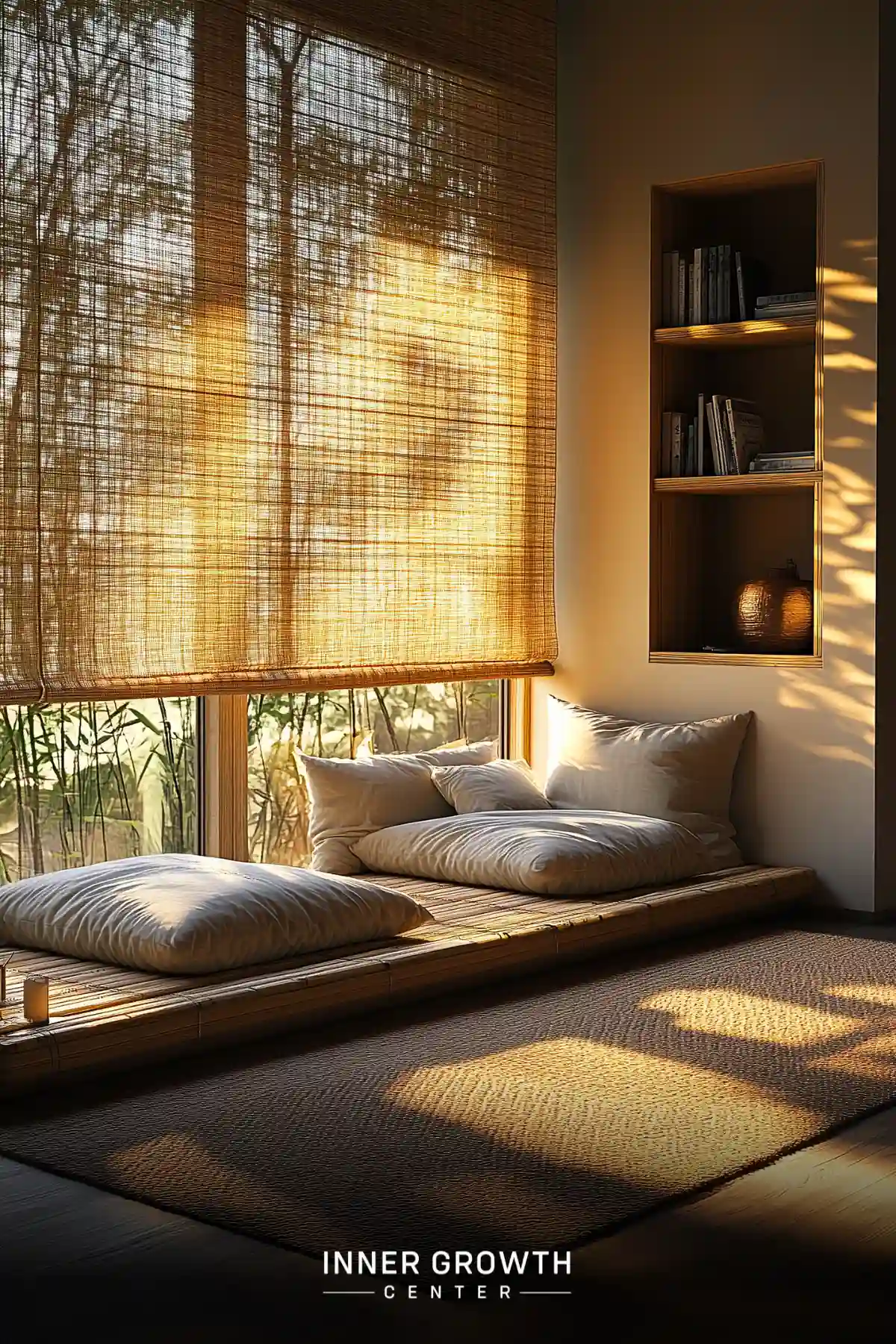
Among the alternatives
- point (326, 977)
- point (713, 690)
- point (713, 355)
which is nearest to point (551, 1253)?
point (326, 977)

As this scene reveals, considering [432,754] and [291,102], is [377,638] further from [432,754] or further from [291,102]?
[291,102]

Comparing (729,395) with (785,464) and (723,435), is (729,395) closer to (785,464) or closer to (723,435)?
(723,435)

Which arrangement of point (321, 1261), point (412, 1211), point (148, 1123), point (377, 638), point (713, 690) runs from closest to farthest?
point (321, 1261) → point (412, 1211) → point (148, 1123) → point (377, 638) → point (713, 690)

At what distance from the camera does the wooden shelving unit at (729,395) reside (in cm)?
473

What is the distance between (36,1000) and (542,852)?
1.58 m

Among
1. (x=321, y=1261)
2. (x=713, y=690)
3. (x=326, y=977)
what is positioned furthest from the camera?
(x=713, y=690)

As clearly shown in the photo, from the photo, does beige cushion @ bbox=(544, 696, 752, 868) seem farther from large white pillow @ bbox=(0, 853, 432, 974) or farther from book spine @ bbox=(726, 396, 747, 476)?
large white pillow @ bbox=(0, 853, 432, 974)

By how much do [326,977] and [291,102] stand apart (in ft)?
7.63

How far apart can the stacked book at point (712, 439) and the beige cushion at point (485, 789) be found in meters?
1.07

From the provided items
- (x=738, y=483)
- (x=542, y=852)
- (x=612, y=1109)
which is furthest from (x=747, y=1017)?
(x=738, y=483)

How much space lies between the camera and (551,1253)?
6.82 feet

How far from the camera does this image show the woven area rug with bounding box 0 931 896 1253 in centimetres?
223

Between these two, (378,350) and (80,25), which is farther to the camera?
(378,350)

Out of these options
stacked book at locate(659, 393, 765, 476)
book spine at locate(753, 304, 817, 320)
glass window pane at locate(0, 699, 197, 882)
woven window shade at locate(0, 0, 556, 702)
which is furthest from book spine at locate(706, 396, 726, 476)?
glass window pane at locate(0, 699, 197, 882)
